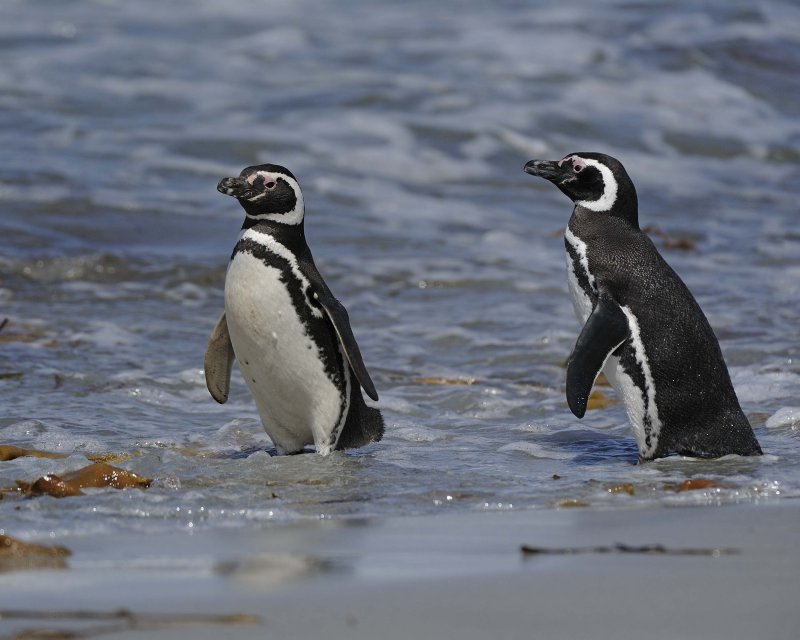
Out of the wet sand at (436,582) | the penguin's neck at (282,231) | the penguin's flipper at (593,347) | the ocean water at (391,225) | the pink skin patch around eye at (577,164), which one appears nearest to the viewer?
the wet sand at (436,582)

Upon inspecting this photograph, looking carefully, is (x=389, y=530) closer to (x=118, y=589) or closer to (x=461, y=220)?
(x=118, y=589)

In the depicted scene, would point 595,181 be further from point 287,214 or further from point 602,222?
point 287,214

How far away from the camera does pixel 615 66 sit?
17250 mm

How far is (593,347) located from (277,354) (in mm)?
1078

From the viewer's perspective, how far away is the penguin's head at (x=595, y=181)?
5.06 metres

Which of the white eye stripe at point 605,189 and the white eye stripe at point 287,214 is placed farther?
the white eye stripe at point 605,189

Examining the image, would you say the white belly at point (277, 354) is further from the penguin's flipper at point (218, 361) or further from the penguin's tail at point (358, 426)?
the penguin's flipper at point (218, 361)

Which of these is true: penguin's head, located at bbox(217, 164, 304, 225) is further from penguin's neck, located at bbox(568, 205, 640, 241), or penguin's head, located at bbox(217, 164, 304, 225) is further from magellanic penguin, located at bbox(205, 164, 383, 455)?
penguin's neck, located at bbox(568, 205, 640, 241)

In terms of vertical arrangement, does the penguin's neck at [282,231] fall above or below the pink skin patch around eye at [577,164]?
below

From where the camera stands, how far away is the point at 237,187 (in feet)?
15.6

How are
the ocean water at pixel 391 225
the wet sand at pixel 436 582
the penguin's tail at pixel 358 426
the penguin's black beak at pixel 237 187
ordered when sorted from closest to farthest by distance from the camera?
1. the wet sand at pixel 436 582
2. the ocean water at pixel 391 225
3. the penguin's black beak at pixel 237 187
4. the penguin's tail at pixel 358 426

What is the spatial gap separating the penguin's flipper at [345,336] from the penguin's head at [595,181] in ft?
2.94

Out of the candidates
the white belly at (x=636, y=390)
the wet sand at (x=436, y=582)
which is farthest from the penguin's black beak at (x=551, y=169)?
the wet sand at (x=436, y=582)

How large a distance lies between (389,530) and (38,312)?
4620 mm
